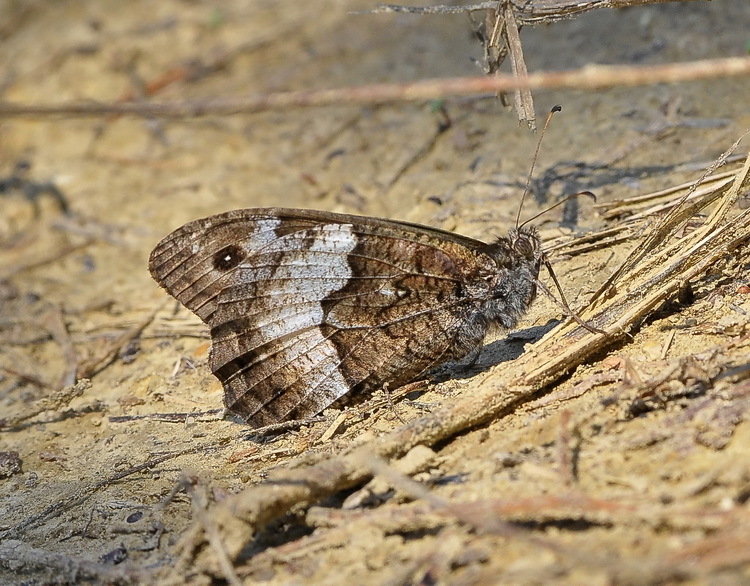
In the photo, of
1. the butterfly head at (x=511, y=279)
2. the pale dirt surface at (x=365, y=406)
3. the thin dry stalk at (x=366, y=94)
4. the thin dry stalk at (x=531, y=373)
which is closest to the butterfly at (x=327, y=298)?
the butterfly head at (x=511, y=279)

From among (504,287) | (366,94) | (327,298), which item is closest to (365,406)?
(327,298)

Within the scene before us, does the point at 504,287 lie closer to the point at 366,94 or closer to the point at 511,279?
the point at 511,279

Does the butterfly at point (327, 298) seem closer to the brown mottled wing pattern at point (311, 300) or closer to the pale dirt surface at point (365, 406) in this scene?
the brown mottled wing pattern at point (311, 300)

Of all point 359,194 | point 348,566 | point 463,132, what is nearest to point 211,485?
point 348,566

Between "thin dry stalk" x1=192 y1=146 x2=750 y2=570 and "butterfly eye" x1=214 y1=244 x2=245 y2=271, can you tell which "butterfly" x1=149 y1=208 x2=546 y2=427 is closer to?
"butterfly eye" x1=214 y1=244 x2=245 y2=271

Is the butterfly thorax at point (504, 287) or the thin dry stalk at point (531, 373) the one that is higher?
the butterfly thorax at point (504, 287)

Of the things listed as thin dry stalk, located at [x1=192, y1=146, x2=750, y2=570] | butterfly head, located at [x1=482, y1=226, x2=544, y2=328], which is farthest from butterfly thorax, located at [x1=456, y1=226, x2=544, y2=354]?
thin dry stalk, located at [x1=192, y1=146, x2=750, y2=570]
